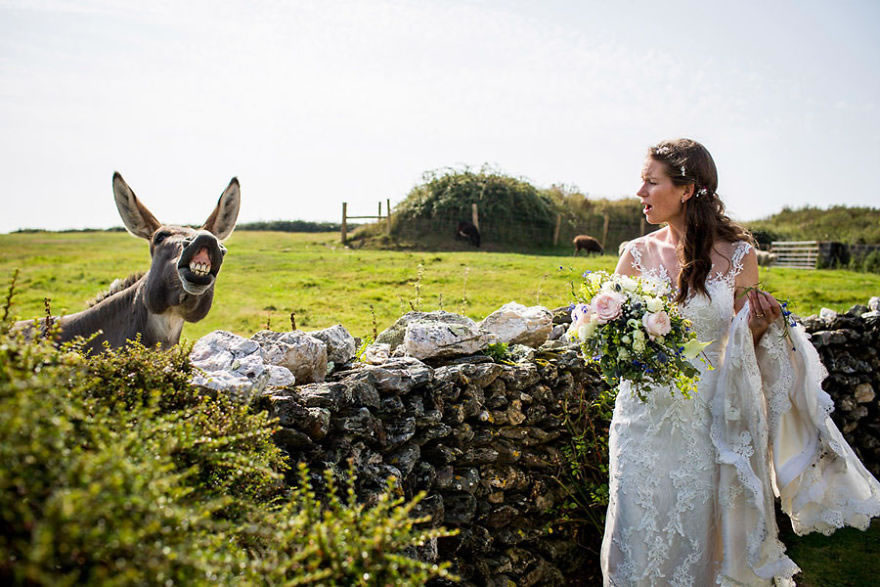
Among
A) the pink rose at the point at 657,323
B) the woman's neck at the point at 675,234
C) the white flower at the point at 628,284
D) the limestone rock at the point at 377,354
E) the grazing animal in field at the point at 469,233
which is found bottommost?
the limestone rock at the point at 377,354

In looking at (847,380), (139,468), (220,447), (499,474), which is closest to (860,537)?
(847,380)

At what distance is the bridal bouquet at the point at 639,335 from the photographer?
346cm

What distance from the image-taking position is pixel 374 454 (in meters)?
3.61

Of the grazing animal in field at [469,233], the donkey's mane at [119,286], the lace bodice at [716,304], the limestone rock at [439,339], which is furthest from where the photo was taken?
the grazing animal in field at [469,233]

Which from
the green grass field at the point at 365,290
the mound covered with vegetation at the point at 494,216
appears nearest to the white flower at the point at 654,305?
the green grass field at the point at 365,290

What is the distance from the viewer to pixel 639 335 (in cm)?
341

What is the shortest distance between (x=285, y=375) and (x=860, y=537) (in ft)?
19.5

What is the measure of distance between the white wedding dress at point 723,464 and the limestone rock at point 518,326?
4.50 feet

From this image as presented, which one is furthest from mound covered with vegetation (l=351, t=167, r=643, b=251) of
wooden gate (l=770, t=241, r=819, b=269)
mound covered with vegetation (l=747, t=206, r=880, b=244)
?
mound covered with vegetation (l=747, t=206, r=880, b=244)

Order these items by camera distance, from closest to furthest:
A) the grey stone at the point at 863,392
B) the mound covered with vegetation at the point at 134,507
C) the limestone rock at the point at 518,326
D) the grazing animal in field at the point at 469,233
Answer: the mound covered with vegetation at the point at 134,507
the limestone rock at the point at 518,326
the grey stone at the point at 863,392
the grazing animal in field at the point at 469,233

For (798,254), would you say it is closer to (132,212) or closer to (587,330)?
(587,330)

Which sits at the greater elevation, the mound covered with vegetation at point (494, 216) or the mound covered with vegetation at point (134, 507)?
the mound covered with vegetation at point (494, 216)

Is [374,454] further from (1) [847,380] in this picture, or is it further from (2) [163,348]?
(1) [847,380]

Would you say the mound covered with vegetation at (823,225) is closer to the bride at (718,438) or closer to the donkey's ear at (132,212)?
the bride at (718,438)
